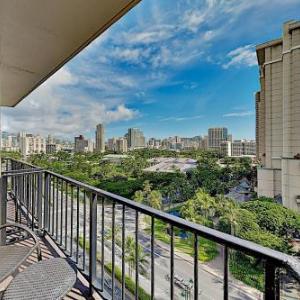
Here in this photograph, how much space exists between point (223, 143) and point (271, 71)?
13.8 m

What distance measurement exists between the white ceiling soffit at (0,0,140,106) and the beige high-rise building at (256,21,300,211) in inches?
935

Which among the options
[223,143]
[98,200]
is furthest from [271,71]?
[98,200]

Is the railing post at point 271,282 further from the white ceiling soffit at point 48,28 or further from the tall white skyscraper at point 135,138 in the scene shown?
the tall white skyscraper at point 135,138

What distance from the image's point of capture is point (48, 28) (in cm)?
202

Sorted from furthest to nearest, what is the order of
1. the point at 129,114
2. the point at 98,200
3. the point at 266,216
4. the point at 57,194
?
the point at 129,114 < the point at 266,216 < the point at 57,194 < the point at 98,200

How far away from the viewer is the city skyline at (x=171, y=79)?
42.2 m

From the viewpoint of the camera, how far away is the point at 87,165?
24609 millimetres

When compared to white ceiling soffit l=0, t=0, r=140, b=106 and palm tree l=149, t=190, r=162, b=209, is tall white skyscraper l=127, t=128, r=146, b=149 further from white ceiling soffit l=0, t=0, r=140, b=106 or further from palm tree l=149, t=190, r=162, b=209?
white ceiling soffit l=0, t=0, r=140, b=106

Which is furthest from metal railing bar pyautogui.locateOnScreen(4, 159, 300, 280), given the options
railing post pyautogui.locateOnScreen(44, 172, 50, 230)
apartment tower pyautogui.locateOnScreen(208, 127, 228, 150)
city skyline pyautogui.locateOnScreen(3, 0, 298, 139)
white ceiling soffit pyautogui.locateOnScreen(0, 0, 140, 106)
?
city skyline pyautogui.locateOnScreen(3, 0, 298, 139)

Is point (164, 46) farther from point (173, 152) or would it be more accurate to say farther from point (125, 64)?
point (173, 152)

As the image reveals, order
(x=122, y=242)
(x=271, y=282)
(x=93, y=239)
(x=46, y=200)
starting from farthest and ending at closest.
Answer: (x=46, y=200), (x=93, y=239), (x=122, y=242), (x=271, y=282)

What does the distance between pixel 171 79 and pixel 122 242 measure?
54.3 meters

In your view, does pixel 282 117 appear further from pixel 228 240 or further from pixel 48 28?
pixel 228 240

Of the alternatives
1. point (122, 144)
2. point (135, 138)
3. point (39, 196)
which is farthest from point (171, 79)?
point (39, 196)
